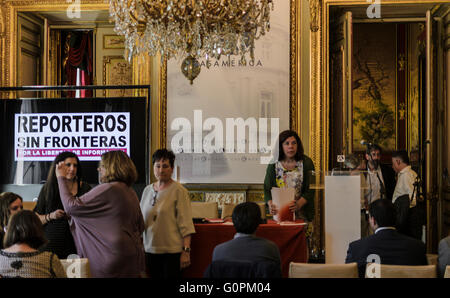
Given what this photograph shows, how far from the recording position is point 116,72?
9.39 meters

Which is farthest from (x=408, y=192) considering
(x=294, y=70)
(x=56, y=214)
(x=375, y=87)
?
(x=375, y=87)

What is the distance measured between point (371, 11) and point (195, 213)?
3.77 metres

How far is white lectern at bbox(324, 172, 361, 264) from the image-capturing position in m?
4.52

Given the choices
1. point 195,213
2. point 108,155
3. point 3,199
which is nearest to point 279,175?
point 195,213

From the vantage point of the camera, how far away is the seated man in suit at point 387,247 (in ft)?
10.7

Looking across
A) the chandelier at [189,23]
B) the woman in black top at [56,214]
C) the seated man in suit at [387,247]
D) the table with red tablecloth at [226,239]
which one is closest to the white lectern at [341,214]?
the table with red tablecloth at [226,239]

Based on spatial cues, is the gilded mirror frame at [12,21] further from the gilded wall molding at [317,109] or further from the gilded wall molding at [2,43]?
the gilded wall molding at [317,109]

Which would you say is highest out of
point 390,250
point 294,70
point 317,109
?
point 294,70

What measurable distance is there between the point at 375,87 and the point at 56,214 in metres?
8.23

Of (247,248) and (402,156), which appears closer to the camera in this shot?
(247,248)

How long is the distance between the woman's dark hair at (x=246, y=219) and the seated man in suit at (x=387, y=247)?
69 centimetres

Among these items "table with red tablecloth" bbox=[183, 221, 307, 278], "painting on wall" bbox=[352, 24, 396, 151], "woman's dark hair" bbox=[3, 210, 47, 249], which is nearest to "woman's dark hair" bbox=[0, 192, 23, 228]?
"woman's dark hair" bbox=[3, 210, 47, 249]

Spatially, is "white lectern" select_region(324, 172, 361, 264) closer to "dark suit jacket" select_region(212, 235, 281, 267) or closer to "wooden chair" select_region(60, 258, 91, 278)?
"dark suit jacket" select_region(212, 235, 281, 267)

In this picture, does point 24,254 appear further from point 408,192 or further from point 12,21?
point 12,21
